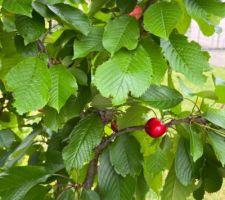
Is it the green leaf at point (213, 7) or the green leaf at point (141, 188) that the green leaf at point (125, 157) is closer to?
the green leaf at point (141, 188)

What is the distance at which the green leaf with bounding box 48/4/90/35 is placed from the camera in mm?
954

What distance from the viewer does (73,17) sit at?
970 millimetres

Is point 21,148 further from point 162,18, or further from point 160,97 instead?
point 162,18

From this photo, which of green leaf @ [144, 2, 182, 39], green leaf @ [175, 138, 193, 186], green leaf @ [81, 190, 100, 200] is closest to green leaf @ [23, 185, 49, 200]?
green leaf @ [81, 190, 100, 200]

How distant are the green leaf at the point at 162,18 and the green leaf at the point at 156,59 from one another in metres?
0.07

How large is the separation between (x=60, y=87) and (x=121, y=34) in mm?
168

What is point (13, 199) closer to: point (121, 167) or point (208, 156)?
point (121, 167)

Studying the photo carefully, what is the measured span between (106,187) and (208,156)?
0.30 metres

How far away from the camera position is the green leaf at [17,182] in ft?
3.87

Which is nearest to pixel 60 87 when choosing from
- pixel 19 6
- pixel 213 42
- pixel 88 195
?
pixel 19 6

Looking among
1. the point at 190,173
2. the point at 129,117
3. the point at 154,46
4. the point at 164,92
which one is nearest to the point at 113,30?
the point at 154,46

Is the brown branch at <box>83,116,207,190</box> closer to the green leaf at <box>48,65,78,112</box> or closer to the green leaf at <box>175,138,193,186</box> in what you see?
the green leaf at <box>175,138,193,186</box>

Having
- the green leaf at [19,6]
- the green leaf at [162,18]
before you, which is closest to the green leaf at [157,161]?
the green leaf at [162,18]

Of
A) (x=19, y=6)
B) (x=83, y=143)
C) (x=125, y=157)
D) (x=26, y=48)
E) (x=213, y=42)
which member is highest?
(x=19, y=6)
